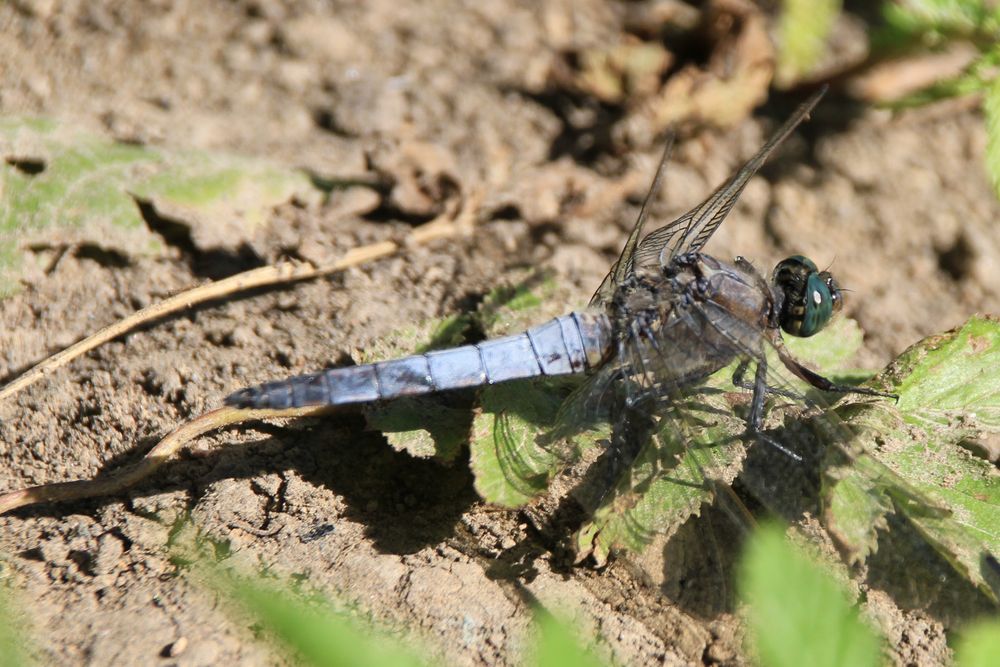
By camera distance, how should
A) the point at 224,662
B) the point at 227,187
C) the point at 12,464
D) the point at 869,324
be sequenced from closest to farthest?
1. the point at 224,662
2. the point at 12,464
3. the point at 227,187
4. the point at 869,324

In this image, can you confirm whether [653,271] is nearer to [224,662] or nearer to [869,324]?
[869,324]

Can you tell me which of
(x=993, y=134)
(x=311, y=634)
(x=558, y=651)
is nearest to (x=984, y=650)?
(x=558, y=651)

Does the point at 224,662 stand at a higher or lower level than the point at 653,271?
lower

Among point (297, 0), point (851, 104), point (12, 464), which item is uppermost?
point (851, 104)

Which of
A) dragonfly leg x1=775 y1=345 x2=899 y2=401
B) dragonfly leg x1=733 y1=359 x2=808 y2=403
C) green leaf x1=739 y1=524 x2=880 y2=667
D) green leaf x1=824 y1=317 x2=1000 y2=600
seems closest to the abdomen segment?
dragonfly leg x1=733 y1=359 x2=808 y2=403

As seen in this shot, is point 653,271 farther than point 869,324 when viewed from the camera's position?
No

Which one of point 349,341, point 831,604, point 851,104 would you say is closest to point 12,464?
point 349,341

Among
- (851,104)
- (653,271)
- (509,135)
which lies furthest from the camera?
(851,104)
